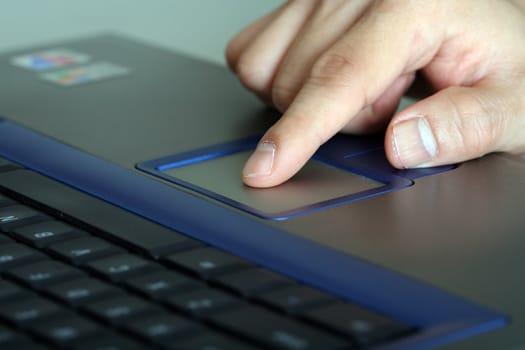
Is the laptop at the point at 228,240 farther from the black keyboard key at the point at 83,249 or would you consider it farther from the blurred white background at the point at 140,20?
the blurred white background at the point at 140,20

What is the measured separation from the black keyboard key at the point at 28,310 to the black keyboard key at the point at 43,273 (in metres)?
0.02

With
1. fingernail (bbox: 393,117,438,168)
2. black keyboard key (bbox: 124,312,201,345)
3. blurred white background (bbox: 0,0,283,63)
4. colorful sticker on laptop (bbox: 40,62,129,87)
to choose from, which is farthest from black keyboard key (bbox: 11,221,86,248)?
blurred white background (bbox: 0,0,283,63)

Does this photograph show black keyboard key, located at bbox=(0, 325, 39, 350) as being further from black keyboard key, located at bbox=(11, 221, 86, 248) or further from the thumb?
the thumb

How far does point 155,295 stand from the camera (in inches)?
16.5

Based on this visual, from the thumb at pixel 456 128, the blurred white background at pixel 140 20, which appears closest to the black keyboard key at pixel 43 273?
the thumb at pixel 456 128

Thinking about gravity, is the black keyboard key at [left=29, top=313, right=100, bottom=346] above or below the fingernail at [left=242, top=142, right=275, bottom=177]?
below

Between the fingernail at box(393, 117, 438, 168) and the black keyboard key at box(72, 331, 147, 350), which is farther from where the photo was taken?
the fingernail at box(393, 117, 438, 168)

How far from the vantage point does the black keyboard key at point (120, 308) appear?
398mm

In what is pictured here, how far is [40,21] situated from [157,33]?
309 millimetres

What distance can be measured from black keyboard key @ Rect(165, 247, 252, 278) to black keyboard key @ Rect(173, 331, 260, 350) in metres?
0.06

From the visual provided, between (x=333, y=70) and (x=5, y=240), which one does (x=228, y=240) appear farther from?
(x=333, y=70)

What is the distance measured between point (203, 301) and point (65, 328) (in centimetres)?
6

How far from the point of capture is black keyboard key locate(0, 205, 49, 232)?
50 cm

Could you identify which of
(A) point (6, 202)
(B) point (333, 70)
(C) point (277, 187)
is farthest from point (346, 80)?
(A) point (6, 202)
